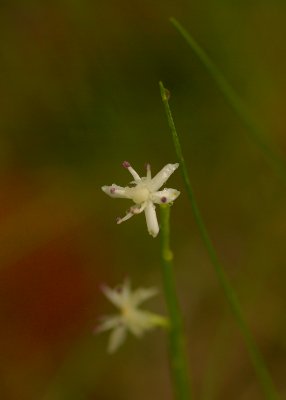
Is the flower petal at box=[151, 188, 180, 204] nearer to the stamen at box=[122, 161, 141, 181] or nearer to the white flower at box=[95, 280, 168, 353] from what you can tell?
the stamen at box=[122, 161, 141, 181]

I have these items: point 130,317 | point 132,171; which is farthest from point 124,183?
point 132,171

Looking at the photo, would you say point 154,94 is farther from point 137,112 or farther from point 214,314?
point 214,314

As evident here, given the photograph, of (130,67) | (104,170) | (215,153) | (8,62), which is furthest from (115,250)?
(8,62)

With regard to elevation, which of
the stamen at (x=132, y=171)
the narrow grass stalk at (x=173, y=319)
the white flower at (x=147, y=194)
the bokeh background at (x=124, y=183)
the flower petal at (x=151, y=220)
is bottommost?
the narrow grass stalk at (x=173, y=319)

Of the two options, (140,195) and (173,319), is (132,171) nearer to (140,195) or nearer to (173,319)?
(140,195)

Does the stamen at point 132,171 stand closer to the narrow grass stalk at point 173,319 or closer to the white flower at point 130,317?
the narrow grass stalk at point 173,319

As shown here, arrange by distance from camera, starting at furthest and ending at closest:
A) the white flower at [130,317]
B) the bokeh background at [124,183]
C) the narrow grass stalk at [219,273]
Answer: the bokeh background at [124,183], the white flower at [130,317], the narrow grass stalk at [219,273]

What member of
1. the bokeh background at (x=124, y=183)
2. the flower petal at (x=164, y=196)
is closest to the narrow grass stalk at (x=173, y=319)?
the flower petal at (x=164, y=196)
